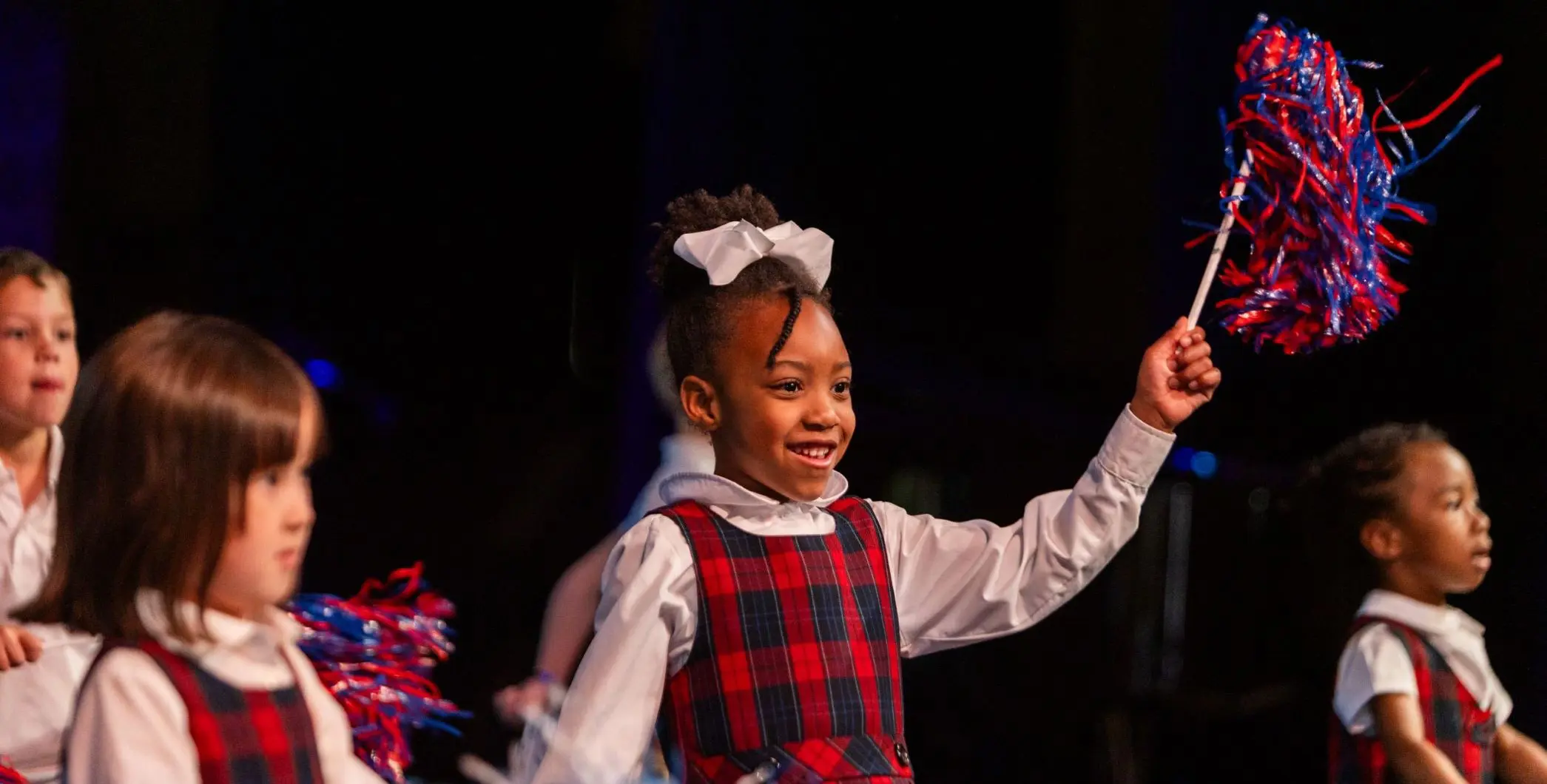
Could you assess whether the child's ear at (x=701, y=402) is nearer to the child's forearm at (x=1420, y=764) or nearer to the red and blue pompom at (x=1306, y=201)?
the red and blue pompom at (x=1306, y=201)

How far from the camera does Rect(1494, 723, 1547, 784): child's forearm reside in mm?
2541

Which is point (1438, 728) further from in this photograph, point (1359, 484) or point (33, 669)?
point (33, 669)

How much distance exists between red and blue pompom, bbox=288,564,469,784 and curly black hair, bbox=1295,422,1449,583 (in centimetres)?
152

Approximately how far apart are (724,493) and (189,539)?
686mm

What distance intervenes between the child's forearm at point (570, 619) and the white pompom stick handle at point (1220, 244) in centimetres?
90

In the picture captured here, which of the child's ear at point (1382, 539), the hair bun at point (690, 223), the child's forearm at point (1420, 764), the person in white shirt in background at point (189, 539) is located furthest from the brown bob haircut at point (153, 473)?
the child's ear at point (1382, 539)

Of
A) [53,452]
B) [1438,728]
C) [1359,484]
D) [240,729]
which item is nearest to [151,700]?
[240,729]

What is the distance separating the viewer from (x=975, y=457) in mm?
3576

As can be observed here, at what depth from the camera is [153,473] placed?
144 centimetres

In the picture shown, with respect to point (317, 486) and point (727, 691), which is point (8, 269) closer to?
point (317, 486)

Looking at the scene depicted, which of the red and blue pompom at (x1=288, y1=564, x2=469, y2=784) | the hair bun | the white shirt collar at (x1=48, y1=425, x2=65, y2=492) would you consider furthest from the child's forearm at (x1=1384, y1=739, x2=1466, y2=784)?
the white shirt collar at (x1=48, y1=425, x2=65, y2=492)

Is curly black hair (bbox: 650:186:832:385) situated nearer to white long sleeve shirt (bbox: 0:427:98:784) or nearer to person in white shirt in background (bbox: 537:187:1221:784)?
person in white shirt in background (bbox: 537:187:1221:784)

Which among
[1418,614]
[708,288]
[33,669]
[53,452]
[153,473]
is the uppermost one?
[708,288]

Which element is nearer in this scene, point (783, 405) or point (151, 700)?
A: point (151, 700)
